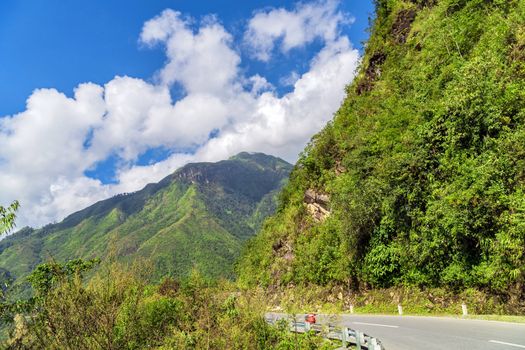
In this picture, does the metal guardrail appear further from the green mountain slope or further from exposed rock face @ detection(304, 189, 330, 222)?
exposed rock face @ detection(304, 189, 330, 222)

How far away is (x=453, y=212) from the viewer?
18.3 m

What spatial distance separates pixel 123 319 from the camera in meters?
8.48

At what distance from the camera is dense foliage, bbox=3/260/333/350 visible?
771 cm

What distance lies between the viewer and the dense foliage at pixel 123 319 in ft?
25.3

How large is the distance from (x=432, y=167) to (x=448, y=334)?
1050cm

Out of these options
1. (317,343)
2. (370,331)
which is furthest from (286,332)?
(370,331)

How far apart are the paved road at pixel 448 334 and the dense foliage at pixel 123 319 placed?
280cm

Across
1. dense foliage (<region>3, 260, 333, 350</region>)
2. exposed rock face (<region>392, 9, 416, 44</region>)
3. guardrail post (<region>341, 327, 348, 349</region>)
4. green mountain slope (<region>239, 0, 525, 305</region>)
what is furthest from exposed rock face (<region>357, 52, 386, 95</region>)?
dense foliage (<region>3, 260, 333, 350</region>)

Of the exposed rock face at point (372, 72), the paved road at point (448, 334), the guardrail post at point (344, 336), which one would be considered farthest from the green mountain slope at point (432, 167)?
the guardrail post at point (344, 336)

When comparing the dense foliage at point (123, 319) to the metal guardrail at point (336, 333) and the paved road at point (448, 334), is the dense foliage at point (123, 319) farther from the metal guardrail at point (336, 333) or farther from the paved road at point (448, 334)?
the paved road at point (448, 334)

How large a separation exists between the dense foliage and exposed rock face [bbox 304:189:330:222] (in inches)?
1010

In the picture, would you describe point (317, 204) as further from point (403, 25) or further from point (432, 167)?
point (403, 25)

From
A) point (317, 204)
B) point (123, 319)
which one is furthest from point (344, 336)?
point (317, 204)

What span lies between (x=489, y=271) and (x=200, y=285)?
14.1 metres
